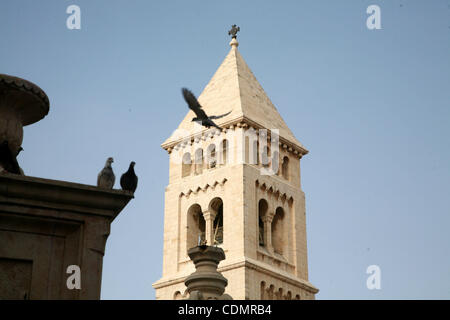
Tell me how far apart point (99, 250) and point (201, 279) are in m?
9.06

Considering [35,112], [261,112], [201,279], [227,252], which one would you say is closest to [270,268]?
[227,252]

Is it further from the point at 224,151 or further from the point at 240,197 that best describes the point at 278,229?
the point at 224,151

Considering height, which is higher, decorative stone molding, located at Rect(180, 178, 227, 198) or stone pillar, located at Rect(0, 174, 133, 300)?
decorative stone molding, located at Rect(180, 178, 227, 198)

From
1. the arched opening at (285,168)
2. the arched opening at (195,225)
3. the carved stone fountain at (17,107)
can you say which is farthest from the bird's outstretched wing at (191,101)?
the arched opening at (285,168)

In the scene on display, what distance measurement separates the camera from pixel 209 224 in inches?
1759

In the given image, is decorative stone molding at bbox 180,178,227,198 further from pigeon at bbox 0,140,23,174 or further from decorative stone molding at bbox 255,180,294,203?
pigeon at bbox 0,140,23,174

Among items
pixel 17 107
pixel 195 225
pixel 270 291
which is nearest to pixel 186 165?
pixel 195 225

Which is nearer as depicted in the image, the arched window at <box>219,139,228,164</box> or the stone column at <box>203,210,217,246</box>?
the stone column at <box>203,210,217,246</box>

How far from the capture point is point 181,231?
45.8m

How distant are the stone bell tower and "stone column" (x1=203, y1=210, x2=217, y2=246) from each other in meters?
0.05

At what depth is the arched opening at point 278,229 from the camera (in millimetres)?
46219

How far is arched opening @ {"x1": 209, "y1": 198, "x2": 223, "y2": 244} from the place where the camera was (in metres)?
45.0

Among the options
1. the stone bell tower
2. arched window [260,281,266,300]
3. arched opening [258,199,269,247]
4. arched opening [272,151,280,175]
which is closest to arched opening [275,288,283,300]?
the stone bell tower
